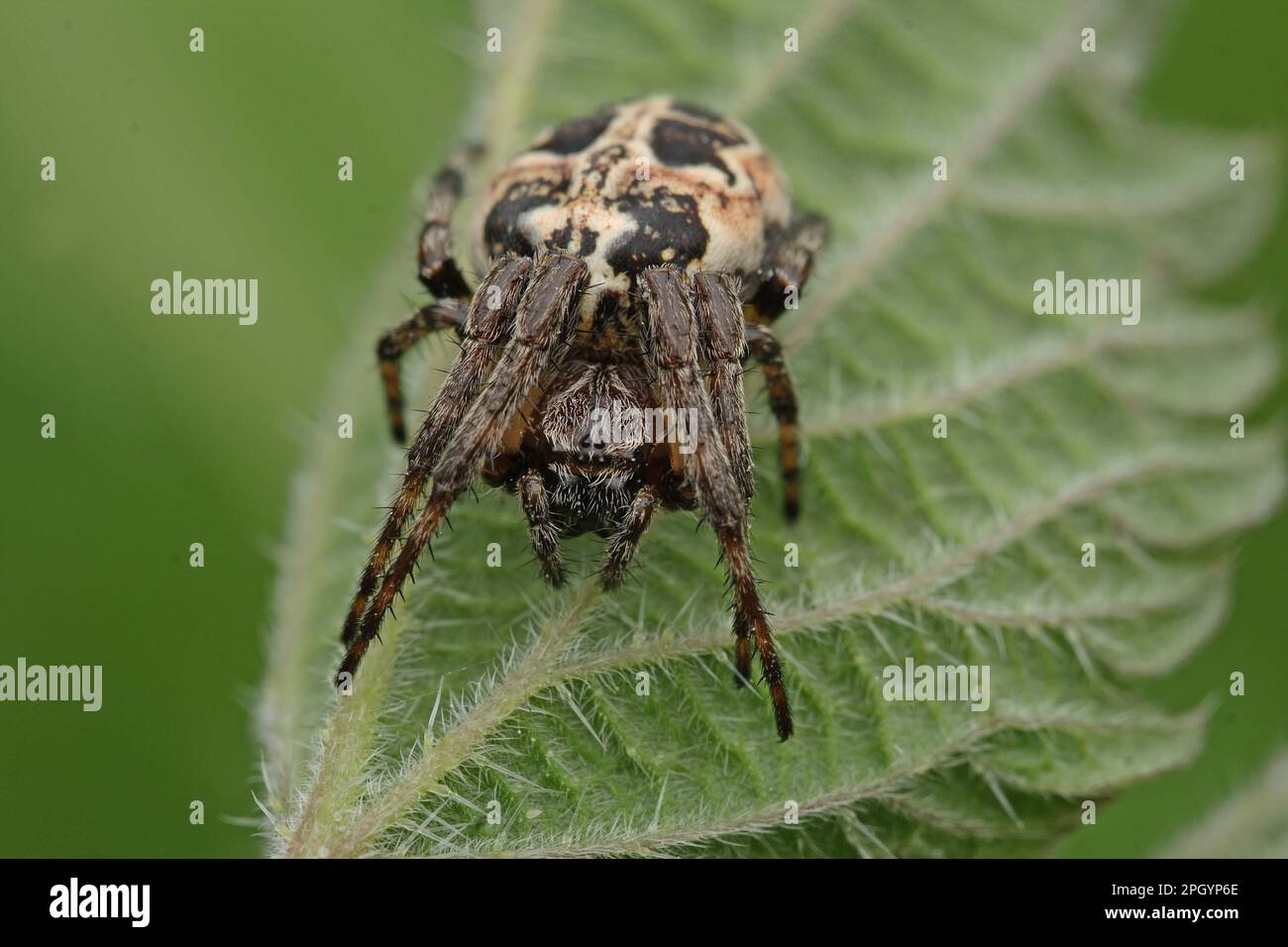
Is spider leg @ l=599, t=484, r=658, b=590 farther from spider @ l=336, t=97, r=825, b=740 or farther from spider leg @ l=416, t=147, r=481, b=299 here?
spider leg @ l=416, t=147, r=481, b=299

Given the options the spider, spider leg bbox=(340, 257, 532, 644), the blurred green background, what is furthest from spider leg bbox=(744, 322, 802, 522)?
the blurred green background

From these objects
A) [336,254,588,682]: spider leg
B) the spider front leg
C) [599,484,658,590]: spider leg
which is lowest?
[599,484,658,590]: spider leg

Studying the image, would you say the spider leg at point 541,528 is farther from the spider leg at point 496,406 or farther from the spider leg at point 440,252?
the spider leg at point 440,252

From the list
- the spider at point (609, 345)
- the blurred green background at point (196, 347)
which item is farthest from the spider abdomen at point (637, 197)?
the blurred green background at point (196, 347)

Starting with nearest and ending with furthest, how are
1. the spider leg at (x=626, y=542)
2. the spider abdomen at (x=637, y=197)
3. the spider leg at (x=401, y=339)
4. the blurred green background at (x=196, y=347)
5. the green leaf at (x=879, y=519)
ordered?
the green leaf at (x=879, y=519)
the spider leg at (x=626, y=542)
the spider abdomen at (x=637, y=197)
the spider leg at (x=401, y=339)
the blurred green background at (x=196, y=347)

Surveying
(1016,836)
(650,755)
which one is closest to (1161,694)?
(1016,836)

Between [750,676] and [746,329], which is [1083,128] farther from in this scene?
[750,676]
